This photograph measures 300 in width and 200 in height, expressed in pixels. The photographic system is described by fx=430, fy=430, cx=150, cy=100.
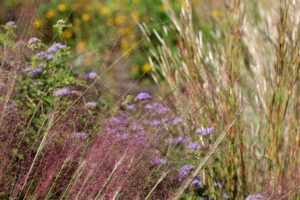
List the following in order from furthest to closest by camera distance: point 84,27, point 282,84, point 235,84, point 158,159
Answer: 1. point 84,27
2. point 235,84
3. point 282,84
4. point 158,159

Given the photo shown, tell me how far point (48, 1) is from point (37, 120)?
45 cm

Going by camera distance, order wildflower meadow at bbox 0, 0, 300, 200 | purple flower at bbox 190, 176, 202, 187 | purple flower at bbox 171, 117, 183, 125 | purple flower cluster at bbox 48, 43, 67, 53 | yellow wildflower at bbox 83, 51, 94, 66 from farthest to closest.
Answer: purple flower cluster at bbox 48, 43, 67, 53, purple flower at bbox 190, 176, 202, 187, yellow wildflower at bbox 83, 51, 94, 66, purple flower at bbox 171, 117, 183, 125, wildflower meadow at bbox 0, 0, 300, 200

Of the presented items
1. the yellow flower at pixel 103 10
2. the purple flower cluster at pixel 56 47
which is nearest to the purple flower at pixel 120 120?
the purple flower cluster at pixel 56 47

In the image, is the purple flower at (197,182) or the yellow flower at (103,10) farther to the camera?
the yellow flower at (103,10)

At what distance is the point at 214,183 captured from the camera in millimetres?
1779

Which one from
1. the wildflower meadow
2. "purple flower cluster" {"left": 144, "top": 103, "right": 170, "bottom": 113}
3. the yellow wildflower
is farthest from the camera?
the yellow wildflower

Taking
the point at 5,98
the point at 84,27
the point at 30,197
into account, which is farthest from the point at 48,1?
the point at 84,27

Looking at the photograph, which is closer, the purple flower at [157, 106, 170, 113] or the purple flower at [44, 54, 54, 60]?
the purple flower at [157, 106, 170, 113]

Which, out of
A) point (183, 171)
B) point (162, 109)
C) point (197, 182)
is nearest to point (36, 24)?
point (162, 109)

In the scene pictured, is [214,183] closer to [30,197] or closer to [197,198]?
[197,198]

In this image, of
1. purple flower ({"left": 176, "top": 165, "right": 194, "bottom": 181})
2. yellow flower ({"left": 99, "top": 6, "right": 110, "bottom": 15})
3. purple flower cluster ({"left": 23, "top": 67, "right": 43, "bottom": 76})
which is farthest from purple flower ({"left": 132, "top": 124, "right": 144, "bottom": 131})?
yellow flower ({"left": 99, "top": 6, "right": 110, "bottom": 15})

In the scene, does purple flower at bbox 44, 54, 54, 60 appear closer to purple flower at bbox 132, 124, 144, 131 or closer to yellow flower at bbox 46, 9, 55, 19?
yellow flower at bbox 46, 9, 55, 19

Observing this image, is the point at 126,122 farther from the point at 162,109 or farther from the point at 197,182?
the point at 197,182

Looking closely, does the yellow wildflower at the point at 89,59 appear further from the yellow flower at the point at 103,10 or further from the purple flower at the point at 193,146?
the yellow flower at the point at 103,10
